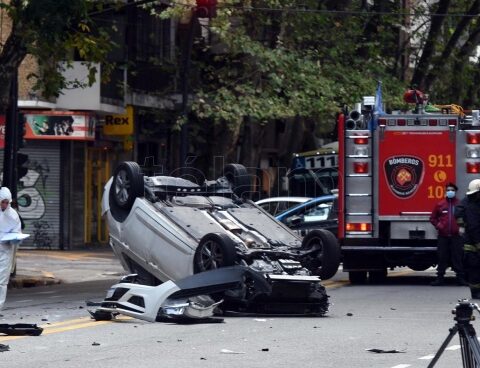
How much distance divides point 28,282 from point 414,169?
7375mm

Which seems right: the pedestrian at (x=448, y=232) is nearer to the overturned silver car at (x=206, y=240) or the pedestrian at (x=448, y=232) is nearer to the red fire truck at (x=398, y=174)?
the red fire truck at (x=398, y=174)

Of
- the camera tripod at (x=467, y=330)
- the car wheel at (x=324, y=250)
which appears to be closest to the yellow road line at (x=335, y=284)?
the car wheel at (x=324, y=250)

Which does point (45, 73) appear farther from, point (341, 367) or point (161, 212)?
point (341, 367)

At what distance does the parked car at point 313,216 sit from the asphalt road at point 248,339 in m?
5.73

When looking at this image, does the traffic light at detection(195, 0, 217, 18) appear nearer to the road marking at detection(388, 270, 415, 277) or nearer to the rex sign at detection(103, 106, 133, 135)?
the road marking at detection(388, 270, 415, 277)

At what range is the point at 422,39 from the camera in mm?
37938

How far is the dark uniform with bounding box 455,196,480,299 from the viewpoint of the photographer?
15.9 m

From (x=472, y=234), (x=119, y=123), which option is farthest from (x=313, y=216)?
(x=119, y=123)

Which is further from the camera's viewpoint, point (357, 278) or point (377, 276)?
point (377, 276)

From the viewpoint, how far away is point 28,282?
24172 millimetres

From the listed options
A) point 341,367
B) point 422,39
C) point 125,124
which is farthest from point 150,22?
point 341,367

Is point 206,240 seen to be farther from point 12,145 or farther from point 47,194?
point 47,194

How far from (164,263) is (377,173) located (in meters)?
5.86

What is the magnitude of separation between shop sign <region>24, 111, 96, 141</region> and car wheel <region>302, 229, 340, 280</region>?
1557cm
